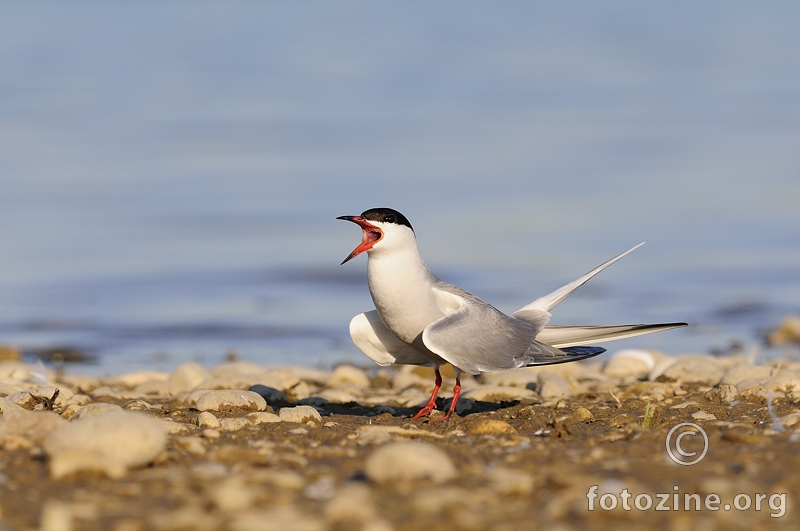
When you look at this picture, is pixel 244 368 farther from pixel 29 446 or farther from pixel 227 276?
pixel 227 276

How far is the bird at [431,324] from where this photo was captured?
515 cm

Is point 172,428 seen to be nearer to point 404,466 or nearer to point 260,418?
point 260,418

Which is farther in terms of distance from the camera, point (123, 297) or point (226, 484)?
point (123, 297)

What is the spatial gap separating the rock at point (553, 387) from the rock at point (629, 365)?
108 centimetres

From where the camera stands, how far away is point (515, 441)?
3.96 m

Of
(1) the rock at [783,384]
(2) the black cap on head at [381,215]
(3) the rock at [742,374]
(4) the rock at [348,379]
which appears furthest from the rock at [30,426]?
(3) the rock at [742,374]

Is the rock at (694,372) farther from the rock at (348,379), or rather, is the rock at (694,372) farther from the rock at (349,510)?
the rock at (349,510)

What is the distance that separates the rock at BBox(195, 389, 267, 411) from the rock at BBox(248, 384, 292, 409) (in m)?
0.74

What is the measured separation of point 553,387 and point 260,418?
213 centimetres

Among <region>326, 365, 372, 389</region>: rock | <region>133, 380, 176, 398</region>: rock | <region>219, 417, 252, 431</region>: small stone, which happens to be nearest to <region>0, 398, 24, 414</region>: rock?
<region>219, 417, 252, 431</region>: small stone

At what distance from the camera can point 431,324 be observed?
16.9ft

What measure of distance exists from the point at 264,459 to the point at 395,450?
0.59 metres

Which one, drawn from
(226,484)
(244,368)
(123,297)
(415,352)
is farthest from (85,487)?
(123,297)

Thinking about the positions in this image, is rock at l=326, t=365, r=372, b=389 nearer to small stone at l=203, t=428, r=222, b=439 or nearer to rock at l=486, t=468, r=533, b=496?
small stone at l=203, t=428, r=222, b=439
